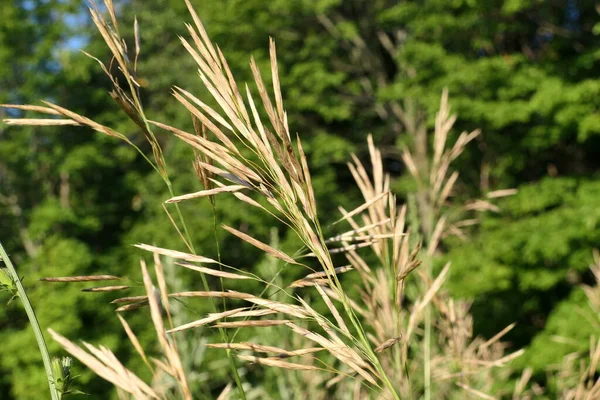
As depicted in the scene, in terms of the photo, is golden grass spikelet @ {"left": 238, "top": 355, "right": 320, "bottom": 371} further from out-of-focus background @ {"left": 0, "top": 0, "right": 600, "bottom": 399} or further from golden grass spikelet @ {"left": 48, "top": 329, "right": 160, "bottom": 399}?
out-of-focus background @ {"left": 0, "top": 0, "right": 600, "bottom": 399}

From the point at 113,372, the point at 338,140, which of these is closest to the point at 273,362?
the point at 113,372

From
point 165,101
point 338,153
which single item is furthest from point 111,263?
point 338,153

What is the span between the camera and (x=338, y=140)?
485 inches

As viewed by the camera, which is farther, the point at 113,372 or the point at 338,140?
the point at 338,140

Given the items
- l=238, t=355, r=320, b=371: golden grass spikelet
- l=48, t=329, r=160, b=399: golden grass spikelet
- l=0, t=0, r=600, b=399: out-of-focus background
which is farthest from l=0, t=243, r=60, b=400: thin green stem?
l=0, t=0, r=600, b=399: out-of-focus background

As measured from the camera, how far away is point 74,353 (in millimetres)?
629

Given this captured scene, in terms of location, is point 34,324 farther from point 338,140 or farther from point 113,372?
point 338,140

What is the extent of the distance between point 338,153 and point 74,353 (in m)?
11.5

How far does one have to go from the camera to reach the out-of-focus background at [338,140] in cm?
948

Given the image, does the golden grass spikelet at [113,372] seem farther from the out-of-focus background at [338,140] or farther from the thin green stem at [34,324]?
the out-of-focus background at [338,140]

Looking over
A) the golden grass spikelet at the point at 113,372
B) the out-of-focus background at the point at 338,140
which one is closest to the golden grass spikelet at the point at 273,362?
the golden grass spikelet at the point at 113,372

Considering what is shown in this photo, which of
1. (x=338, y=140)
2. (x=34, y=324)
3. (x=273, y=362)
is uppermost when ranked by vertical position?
(x=34, y=324)

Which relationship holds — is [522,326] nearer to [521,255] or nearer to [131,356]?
[521,255]

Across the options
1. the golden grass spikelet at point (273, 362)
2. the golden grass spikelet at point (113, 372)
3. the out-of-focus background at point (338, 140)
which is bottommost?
the out-of-focus background at point (338, 140)
